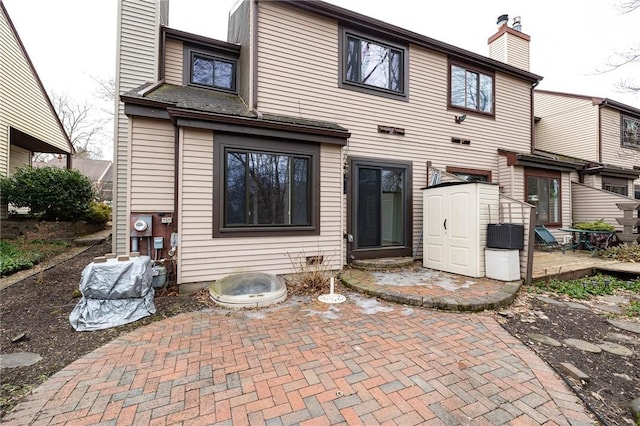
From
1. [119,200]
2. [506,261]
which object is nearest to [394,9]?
[506,261]

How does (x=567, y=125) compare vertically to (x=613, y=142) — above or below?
above

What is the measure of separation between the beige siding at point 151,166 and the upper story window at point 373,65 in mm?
4182

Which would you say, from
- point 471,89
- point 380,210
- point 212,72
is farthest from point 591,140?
point 212,72

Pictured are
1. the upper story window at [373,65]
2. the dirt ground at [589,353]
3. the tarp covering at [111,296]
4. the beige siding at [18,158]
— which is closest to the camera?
the dirt ground at [589,353]

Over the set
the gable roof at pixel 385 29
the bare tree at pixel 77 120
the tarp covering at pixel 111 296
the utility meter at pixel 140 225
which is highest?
the bare tree at pixel 77 120

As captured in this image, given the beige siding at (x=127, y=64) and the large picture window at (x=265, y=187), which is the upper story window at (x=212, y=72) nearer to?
the beige siding at (x=127, y=64)

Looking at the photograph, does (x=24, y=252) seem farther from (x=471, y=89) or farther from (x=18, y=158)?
(x=471, y=89)

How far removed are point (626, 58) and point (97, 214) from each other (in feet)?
54.1

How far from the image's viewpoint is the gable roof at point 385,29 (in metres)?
6.23

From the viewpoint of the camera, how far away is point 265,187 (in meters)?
5.31

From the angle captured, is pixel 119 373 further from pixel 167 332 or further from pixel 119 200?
pixel 119 200

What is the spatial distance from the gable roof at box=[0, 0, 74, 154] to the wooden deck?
1529 cm

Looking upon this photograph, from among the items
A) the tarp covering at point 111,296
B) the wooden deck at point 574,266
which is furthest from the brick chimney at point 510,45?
the tarp covering at point 111,296

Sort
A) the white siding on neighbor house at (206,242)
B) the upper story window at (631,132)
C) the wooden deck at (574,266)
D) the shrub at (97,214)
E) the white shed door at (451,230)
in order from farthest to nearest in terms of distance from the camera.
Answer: the upper story window at (631,132) < the shrub at (97,214) < the wooden deck at (574,266) < the white shed door at (451,230) < the white siding on neighbor house at (206,242)
